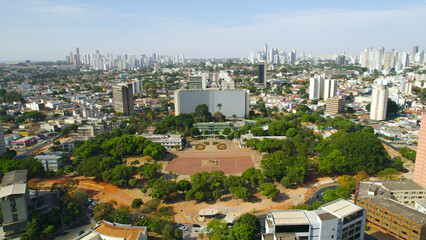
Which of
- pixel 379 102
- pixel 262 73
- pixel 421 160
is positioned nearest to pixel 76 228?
pixel 421 160

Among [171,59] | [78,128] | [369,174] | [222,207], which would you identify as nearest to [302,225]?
[222,207]

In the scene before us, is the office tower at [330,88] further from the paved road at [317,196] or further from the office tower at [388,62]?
the office tower at [388,62]

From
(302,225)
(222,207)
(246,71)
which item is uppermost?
(246,71)

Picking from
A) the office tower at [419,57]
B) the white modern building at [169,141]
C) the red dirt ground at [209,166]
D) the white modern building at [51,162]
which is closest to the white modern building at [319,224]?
the red dirt ground at [209,166]

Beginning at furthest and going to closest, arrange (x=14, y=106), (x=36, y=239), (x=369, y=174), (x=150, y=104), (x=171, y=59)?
(x=171, y=59) → (x=150, y=104) → (x=14, y=106) → (x=369, y=174) → (x=36, y=239)

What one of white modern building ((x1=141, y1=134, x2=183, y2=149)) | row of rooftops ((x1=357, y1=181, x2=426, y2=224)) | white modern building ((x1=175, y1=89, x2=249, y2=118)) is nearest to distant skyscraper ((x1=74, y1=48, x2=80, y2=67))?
white modern building ((x1=175, y1=89, x2=249, y2=118))

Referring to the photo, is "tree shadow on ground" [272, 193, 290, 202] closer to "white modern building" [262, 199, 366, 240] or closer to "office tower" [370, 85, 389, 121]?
"white modern building" [262, 199, 366, 240]

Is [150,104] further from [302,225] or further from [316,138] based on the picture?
[302,225]
